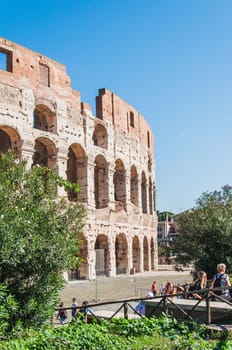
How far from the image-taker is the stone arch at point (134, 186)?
98.1ft

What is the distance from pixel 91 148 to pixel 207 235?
10388 millimetres

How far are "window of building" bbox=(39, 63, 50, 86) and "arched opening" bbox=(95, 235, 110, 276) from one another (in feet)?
30.7

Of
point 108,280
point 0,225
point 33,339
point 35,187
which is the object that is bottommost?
point 108,280

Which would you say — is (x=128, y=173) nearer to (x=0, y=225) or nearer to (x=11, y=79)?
(x=11, y=79)

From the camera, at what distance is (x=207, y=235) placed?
51.9 feet

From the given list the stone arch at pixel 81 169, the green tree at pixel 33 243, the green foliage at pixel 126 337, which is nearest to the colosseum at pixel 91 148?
the stone arch at pixel 81 169

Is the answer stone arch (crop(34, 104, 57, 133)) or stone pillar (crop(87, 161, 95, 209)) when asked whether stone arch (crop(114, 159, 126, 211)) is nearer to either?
stone pillar (crop(87, 161, 95, 209))

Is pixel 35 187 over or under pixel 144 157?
under

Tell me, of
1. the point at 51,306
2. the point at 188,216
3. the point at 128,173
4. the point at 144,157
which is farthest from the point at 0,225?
the point at 144,157

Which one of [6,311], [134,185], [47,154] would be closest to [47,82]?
[47,154]

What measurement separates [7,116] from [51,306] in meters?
13.4

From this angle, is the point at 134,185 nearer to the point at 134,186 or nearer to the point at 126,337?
the point at 134,186

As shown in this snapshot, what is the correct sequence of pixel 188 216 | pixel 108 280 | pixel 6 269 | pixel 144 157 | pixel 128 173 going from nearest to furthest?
pixel 6 269
pixel 188 216
pixel 108 280
pixel 128 173
pixel 144 157

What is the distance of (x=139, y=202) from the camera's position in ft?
97.8
